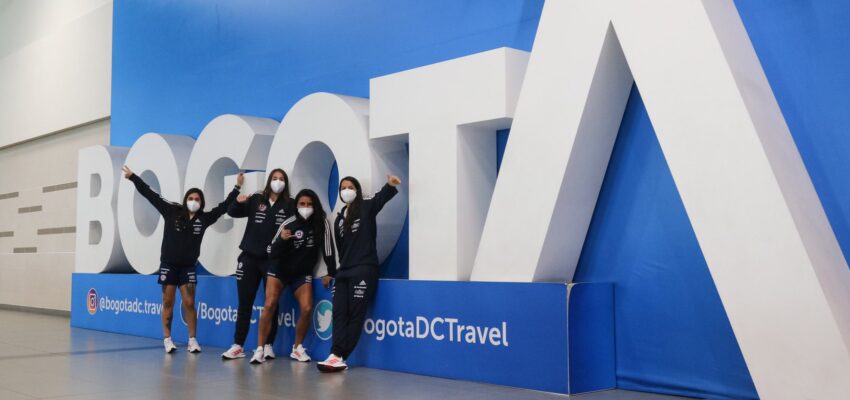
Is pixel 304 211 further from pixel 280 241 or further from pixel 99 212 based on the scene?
pixel 99 212

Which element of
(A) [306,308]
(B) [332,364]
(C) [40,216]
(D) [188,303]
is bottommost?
(B) [332,364]

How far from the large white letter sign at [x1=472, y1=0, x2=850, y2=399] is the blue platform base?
10.3 inches

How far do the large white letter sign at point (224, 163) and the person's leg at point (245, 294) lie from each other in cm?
88

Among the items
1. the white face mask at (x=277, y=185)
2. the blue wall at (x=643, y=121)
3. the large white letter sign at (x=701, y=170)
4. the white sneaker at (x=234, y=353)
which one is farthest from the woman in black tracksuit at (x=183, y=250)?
the large white letter sign at (x=701, y=170)

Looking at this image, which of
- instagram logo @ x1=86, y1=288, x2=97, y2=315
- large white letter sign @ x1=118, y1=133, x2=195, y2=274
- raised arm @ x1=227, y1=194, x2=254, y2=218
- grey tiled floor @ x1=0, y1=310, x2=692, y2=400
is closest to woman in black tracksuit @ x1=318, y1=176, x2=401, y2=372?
grey tiled floor @ x1=0, y1=310, x2=692, y2=400

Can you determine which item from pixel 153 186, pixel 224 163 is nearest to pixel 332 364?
pixel 224 163

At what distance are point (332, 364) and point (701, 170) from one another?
269cm

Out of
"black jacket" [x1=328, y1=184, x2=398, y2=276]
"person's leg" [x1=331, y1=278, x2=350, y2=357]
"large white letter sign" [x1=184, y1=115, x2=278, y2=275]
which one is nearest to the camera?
"person's leg" [x1=331, y1=278, x2=350, y2=357]

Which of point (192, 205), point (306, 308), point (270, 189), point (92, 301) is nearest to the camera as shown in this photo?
point (306, 308)

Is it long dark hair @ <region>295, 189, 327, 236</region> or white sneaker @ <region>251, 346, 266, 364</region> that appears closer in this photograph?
white sneaker @ <region>251, 346, 266, 364</region>

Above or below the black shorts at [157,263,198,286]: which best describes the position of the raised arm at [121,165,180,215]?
above

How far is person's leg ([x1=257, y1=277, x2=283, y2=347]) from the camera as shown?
6121 millimetres

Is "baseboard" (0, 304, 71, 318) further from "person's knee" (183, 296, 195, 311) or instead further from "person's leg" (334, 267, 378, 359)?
"person's leg" (334, 267, 378, 359)

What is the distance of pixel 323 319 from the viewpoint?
243 inches
